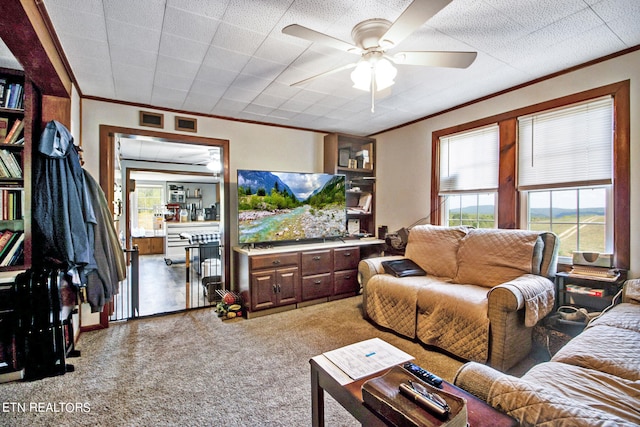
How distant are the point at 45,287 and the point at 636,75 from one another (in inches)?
184

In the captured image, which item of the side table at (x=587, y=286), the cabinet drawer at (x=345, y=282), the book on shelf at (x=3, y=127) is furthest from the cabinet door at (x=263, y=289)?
the side table at (x=587, y=286)

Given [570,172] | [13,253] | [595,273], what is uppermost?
[570,172]

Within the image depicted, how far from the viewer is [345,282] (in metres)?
4.04

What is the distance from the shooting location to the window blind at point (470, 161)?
3277mm

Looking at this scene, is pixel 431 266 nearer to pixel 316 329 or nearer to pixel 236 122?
pixel 316 329

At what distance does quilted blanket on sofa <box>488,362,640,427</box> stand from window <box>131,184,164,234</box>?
10.3 m

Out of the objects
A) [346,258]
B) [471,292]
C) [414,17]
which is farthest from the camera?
[346,258]

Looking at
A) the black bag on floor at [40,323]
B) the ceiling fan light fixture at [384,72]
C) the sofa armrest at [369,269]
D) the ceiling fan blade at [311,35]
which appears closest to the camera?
the ceiling fan blade at [311,35]

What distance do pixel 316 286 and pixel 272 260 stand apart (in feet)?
2.32

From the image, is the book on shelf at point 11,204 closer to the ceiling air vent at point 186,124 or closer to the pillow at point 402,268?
the ceiling air vent at point 186,124

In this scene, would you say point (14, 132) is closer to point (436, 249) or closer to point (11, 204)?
point (11, 204)

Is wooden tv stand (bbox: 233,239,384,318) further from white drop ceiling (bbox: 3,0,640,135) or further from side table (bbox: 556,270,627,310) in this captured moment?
side table (bbox: 556,270,627,310)

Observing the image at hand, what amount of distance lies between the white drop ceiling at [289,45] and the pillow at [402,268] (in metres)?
1.80

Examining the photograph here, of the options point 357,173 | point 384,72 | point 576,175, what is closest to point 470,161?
point 576,175
